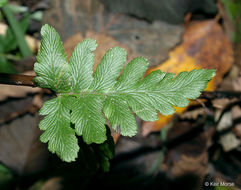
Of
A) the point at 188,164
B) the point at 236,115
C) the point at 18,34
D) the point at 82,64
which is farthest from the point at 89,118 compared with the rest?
the point at 236,115

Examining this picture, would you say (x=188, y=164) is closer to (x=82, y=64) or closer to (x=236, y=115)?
(x=236, y=115)

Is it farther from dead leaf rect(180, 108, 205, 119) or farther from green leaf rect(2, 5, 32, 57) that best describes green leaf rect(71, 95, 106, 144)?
green leaf rect(2, 5, 32, 57)

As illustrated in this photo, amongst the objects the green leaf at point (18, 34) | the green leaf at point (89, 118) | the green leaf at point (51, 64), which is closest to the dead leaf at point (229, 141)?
the green leaf at point (89, 118)

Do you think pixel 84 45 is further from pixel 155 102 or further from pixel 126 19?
pixel 126 19

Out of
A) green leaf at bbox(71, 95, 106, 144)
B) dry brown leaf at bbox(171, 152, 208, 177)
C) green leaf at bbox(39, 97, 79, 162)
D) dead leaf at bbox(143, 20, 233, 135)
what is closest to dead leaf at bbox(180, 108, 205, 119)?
dead leaf at bbox(143, 20, 233, 135)

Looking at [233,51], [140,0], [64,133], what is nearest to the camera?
[64,133]

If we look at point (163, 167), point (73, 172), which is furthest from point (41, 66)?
point (163, 167)

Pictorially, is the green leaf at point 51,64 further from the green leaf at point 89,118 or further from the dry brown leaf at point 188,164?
the dry brown leaf at point 188,164

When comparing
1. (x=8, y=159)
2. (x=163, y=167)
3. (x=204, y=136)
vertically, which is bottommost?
(x=8, y=159)
